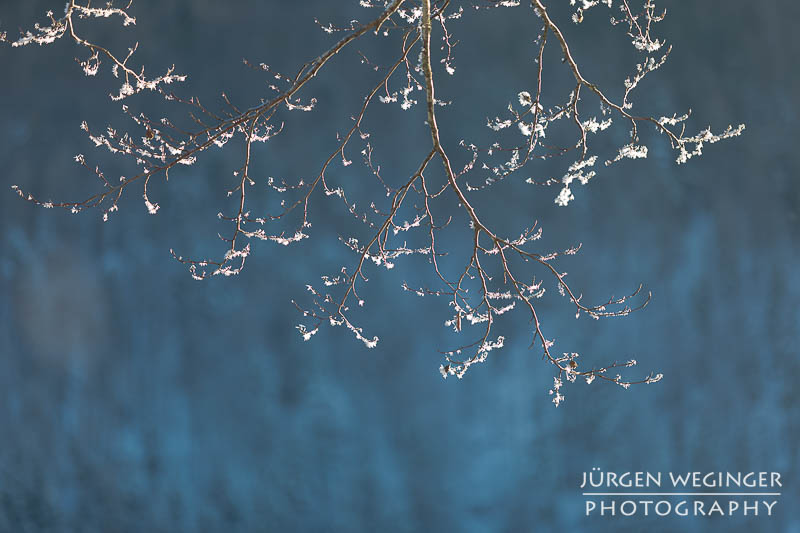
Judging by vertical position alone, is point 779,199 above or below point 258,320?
above

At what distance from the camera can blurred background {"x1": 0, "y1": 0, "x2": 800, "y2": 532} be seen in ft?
14.0

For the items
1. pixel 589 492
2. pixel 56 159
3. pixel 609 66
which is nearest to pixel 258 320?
pixel 56 159

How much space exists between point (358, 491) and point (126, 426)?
152cm

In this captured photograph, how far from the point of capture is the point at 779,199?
4.41 m

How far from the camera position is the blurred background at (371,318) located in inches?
169

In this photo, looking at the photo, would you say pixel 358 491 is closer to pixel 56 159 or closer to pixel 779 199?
pixel 56 159

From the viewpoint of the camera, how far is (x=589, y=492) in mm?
4406

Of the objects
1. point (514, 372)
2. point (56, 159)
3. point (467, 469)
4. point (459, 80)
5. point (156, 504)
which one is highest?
point (459, 80)

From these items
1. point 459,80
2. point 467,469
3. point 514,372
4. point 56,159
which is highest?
point 459,80

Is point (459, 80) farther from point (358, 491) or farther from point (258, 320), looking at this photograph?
point (358, 491)

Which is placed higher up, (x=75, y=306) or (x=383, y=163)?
(x=383, y=163)

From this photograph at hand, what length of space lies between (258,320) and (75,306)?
1.16 m

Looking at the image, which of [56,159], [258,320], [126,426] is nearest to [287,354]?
[258,320]

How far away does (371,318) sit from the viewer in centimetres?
429
